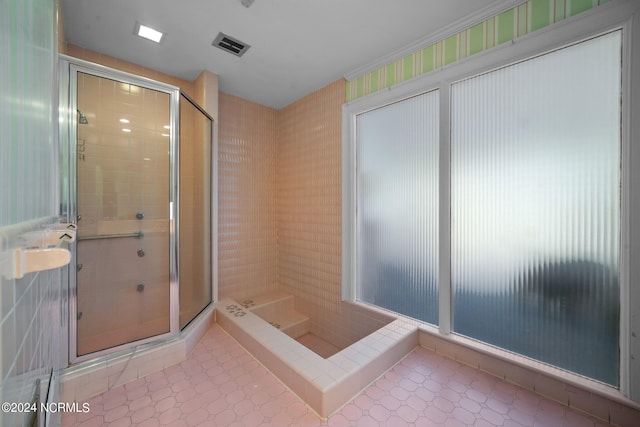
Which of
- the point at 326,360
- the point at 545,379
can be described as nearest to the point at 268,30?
the point at 326,360

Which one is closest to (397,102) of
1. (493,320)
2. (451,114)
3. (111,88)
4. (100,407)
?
(451,114)

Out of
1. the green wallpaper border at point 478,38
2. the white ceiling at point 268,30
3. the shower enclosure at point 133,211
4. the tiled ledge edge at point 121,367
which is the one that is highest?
the white ceiling at point 268,30

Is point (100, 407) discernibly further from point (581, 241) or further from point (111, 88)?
point (581, 241)

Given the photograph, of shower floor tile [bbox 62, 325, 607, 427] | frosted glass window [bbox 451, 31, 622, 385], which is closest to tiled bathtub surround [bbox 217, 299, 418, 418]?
shower floor tile [bbox 62, 325, 607, 427]

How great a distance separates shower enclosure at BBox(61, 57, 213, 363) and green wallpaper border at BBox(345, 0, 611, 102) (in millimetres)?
1642

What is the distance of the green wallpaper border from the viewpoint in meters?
1.30

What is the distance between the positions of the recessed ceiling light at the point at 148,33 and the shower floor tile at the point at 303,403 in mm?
2330

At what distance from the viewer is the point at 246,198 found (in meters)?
2.79

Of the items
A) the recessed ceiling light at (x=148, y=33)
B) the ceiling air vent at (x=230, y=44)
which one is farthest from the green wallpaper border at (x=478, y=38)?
the recessed ceiling light at (x=148, y=33)

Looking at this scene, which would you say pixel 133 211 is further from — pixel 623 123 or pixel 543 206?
pixel 623 123

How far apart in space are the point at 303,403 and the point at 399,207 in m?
1.49

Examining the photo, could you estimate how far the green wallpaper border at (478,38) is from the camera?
1301 mm

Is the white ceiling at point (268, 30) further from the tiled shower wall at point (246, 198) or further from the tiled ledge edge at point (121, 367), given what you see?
the tiled ledge edge at point (121, 367)

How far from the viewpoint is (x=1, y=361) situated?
0.38m
